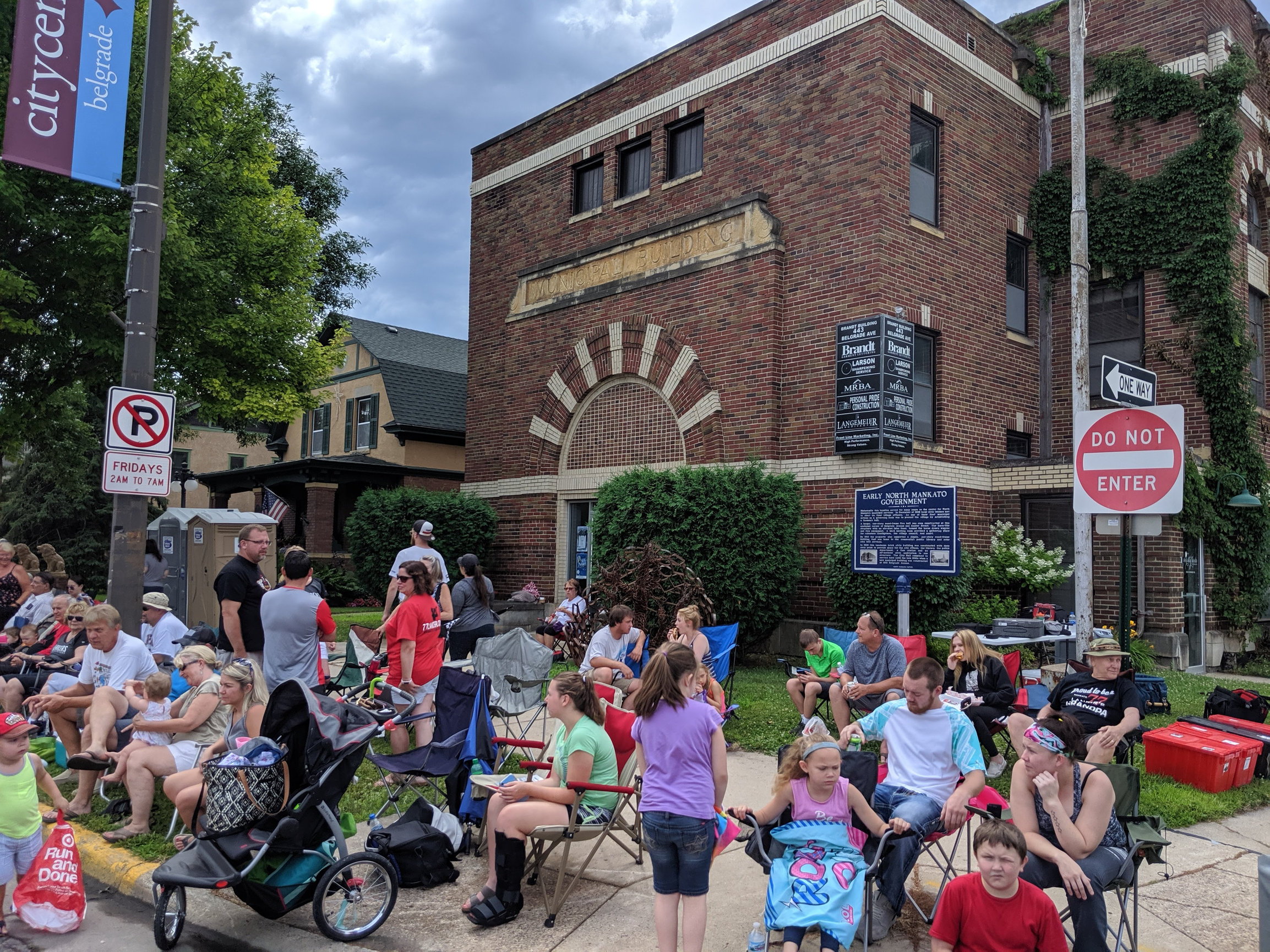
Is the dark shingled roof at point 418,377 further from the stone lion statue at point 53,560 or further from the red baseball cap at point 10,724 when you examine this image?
the red baseball cap at point 10,724

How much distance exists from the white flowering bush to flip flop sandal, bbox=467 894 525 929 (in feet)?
37.4

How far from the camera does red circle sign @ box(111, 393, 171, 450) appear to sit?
734 centimetres

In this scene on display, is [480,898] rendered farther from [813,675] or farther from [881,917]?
[813,675]

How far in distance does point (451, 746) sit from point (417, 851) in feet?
2.80

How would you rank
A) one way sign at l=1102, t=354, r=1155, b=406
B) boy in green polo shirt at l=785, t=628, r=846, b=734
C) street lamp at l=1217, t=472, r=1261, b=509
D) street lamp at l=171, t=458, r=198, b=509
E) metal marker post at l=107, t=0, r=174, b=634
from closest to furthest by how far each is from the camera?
metal marker post at l=107, t=0, r=174, b=634, one way sign at l=1102, t=354, r=1155, b=406, boy in green polo shirt at l=785, t=628, r=846, b=734, street lamp at l=1217, t=472, r=1261, b=509, street lamp at l=171, t=458, r=198, b=509

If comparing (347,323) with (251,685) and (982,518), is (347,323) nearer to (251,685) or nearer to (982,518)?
(982,518)

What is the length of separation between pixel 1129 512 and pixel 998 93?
12.0 m

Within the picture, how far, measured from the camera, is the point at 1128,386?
7828mm

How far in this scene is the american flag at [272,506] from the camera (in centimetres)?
2477

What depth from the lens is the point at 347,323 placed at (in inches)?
1270

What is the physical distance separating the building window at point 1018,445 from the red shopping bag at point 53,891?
15186 millimetres

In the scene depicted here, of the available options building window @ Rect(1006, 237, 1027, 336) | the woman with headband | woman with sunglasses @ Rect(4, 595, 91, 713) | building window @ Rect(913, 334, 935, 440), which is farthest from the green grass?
building window @ Rect(1006, 237, 1027, 336)

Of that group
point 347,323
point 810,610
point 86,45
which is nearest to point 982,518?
point 810,610

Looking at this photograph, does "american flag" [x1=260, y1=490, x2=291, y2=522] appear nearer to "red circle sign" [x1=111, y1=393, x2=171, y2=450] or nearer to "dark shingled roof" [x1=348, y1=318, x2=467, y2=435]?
"dark shingled roof" [x1=348, y1=318, x2=467, y2=435]
